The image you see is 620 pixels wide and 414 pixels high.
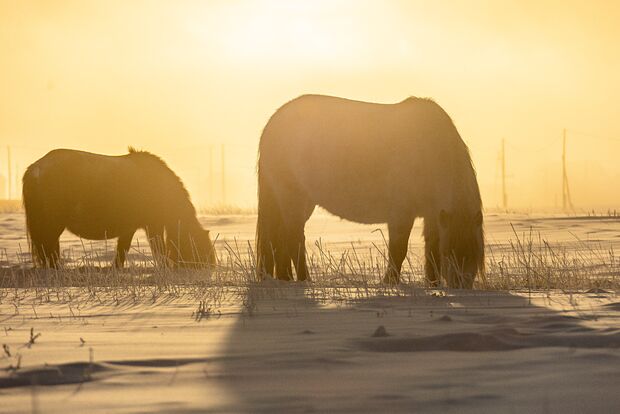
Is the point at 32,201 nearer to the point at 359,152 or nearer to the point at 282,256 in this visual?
the point at 282,256

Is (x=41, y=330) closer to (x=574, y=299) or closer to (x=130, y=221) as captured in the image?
(x=574, y=299)

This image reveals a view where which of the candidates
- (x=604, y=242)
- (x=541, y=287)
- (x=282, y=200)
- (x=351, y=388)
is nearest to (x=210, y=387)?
(x=351, y=388)

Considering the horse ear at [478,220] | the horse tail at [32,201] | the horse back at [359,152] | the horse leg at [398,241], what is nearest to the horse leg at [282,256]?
the horse back at [359,152]

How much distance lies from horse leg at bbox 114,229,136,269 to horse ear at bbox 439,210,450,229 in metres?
5.65

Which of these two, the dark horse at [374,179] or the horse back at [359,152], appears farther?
the horse back at [359,152]

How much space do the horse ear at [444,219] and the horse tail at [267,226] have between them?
2.34 metres

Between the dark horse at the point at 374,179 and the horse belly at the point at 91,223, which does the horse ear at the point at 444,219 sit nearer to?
the dark horse at the point at 374,179

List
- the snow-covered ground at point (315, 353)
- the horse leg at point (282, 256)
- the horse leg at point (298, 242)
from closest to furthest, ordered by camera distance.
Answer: the snow-covered ground at point (315, 353) < the horse leg at point (298, 242) < the horse leg at point (282, 256)

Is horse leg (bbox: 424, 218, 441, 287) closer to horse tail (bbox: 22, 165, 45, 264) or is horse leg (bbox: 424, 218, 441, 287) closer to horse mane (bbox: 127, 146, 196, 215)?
horse mane (bbox: 127, 146, 196, 215)

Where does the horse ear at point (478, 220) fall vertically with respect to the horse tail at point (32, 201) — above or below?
below

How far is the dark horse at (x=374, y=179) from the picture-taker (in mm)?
8508

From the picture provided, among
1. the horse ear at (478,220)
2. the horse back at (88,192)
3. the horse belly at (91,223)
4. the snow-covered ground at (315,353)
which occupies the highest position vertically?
the horse back at (88,192)

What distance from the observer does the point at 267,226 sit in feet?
34.4

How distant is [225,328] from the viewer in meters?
4.71
